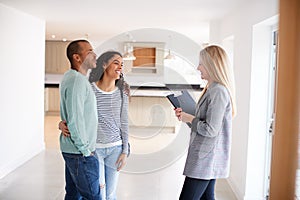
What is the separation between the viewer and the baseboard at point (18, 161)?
12.4 feet

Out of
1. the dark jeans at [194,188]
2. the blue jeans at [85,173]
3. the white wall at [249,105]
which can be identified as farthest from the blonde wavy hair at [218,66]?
the white wall at [249,105]

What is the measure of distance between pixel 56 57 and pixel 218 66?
6.89 metres

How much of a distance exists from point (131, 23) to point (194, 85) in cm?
285

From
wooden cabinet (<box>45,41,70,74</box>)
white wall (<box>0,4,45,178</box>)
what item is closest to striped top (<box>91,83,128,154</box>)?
white wall (<box>0,4,45,178</box>)

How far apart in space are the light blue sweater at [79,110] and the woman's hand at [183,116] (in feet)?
1.56

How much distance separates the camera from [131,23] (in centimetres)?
472

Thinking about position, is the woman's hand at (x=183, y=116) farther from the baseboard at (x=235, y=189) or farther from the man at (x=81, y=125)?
the baseboard at (x=235, y=189)

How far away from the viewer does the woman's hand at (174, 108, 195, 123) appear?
1.98m

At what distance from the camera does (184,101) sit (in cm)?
207

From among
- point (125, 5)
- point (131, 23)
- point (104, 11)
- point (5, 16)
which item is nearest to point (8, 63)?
point (5, 16)

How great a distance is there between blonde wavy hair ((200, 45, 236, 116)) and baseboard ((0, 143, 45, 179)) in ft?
8.93

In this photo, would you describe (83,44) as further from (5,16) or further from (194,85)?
(5,16)

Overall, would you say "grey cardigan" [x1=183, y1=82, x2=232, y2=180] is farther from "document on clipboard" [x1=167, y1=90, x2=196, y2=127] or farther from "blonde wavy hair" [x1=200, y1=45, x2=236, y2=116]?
"document on clipboard" [x1=167, y1=90, x2=196, y2=127]

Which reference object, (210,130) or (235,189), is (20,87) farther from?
(210,130)
